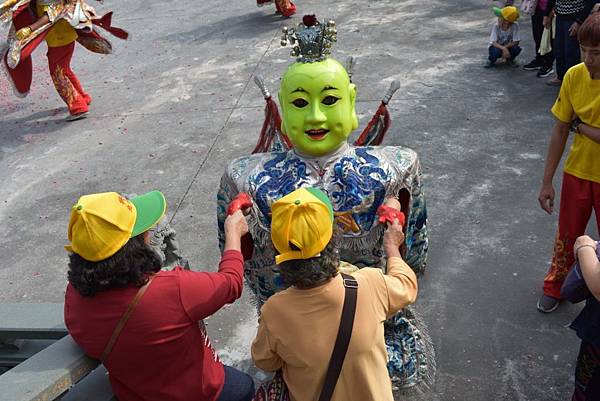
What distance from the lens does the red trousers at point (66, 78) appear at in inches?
263

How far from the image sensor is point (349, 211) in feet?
8.45

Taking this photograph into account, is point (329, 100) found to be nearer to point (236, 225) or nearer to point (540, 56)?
point (236, 225)

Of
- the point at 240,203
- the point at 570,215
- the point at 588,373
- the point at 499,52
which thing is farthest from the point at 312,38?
the point at 499,52

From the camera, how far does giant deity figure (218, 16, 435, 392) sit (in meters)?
2.54

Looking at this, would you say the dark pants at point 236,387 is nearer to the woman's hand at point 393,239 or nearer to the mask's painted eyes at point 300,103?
the woman's hand at point 393,239

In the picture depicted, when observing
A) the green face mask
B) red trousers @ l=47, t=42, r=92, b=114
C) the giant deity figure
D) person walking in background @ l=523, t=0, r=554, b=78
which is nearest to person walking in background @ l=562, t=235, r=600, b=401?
the giant deity figure

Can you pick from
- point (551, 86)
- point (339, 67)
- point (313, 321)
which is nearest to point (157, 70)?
point (551, 86)

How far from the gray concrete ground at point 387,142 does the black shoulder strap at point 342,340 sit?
124 cm

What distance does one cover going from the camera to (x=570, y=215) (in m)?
3.07

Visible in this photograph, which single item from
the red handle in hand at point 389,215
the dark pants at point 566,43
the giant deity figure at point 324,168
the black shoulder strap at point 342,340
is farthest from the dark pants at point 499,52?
the black shoulder strap at point 342,340

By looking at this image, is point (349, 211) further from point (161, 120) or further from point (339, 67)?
point (161, 120)

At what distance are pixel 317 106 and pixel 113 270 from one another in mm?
1072

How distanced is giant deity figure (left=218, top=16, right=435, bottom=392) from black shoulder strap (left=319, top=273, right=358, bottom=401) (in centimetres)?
73

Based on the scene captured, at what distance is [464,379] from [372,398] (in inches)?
49.1
